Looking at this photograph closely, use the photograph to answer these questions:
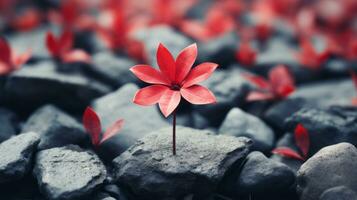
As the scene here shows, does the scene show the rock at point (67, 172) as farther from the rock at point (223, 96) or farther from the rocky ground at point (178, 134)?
the rock at point (223, 96)

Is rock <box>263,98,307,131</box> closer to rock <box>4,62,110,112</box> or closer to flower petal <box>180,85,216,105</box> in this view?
flower petal <box>180,85,216,105</box>

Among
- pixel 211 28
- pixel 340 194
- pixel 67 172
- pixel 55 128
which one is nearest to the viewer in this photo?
pixel 340 194

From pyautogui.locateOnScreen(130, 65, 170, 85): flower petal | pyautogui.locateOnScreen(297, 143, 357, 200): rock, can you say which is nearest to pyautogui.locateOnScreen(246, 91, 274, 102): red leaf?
pyautogui.locateOnScreen(297, 143, 357, 200): rock

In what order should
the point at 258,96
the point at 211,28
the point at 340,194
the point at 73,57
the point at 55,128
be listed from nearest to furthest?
the point at 340,194 → the point at 55,128 → the point at 258,96 → the point at 73,57 → the point at 211,28

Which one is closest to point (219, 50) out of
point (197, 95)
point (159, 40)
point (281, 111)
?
point (159, 40)

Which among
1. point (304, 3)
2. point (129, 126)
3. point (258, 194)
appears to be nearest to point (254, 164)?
point (258, 194)

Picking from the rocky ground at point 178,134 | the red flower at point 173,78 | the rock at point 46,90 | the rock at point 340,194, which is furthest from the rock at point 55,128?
the rock at point 340,194

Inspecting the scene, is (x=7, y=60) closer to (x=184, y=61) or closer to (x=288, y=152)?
(x=184, y=61)
